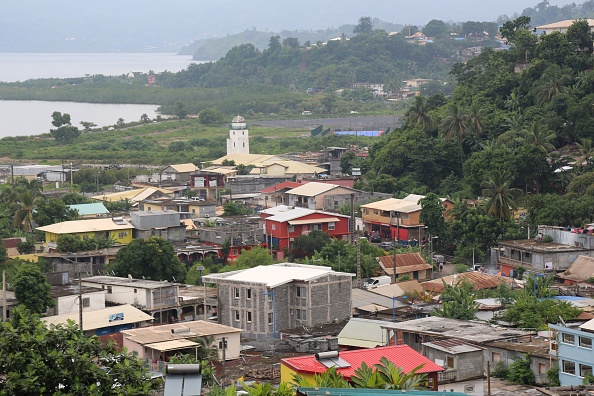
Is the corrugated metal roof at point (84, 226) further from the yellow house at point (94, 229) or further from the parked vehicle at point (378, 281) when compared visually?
the parked vehicle at point (378, 281)

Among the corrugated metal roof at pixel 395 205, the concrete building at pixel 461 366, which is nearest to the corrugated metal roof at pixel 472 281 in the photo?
the corrugated metal roof at pixel 395 205

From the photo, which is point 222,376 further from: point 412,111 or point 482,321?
point 412,111

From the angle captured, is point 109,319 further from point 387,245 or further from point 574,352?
point 387,245

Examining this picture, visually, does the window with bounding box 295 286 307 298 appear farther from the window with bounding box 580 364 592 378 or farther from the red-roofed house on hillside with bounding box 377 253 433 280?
the window with bounding box 580 364 592 378

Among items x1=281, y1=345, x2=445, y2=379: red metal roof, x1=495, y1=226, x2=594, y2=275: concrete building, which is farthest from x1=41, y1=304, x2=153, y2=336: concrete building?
x1=495, y1=226, x2=594, y2=275: concrete building

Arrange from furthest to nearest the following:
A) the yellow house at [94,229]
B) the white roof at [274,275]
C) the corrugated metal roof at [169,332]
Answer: the yellow house at [94,229]
the white roof at [274,275]
the corrugated metal roof at [169,332]

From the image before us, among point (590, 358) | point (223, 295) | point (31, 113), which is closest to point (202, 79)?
point (31, 113)

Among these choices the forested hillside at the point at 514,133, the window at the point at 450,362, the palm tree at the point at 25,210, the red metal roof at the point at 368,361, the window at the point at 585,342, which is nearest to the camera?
the red metal roof at the point at 368,361
